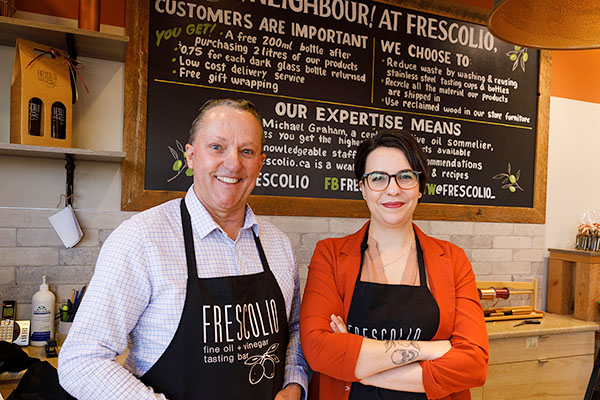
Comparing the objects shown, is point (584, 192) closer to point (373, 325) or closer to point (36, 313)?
point (373, 325)

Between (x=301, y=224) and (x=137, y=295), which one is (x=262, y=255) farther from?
(x=301, y=224)

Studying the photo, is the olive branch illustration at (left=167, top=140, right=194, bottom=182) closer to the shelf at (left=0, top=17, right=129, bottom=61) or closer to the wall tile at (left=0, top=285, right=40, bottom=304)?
the shelf at (left=0, top=17, right=129, bottom=61)

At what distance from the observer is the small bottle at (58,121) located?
209cm

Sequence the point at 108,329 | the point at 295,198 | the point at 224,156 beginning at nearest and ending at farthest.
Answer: the point at 108,329, the point at 224,156, the point at 295,198

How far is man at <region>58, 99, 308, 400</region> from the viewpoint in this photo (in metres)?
1.23

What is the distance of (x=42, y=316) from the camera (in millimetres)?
2148

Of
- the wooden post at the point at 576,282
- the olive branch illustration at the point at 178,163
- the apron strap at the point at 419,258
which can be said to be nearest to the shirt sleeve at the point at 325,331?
the apron strap at the point at 419,258

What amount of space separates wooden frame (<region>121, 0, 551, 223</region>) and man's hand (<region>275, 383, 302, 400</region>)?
126 cm

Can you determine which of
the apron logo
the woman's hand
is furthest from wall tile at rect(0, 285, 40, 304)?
the woman's hand

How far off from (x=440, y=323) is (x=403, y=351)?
19cm

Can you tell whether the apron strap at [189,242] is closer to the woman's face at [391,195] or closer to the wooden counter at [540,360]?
the woman's face at [391,195]

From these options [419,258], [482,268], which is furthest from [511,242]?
[419,258]

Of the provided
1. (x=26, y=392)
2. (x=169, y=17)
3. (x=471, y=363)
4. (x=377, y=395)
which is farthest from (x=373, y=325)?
(x=169, y=17)

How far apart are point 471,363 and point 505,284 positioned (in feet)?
5.88
